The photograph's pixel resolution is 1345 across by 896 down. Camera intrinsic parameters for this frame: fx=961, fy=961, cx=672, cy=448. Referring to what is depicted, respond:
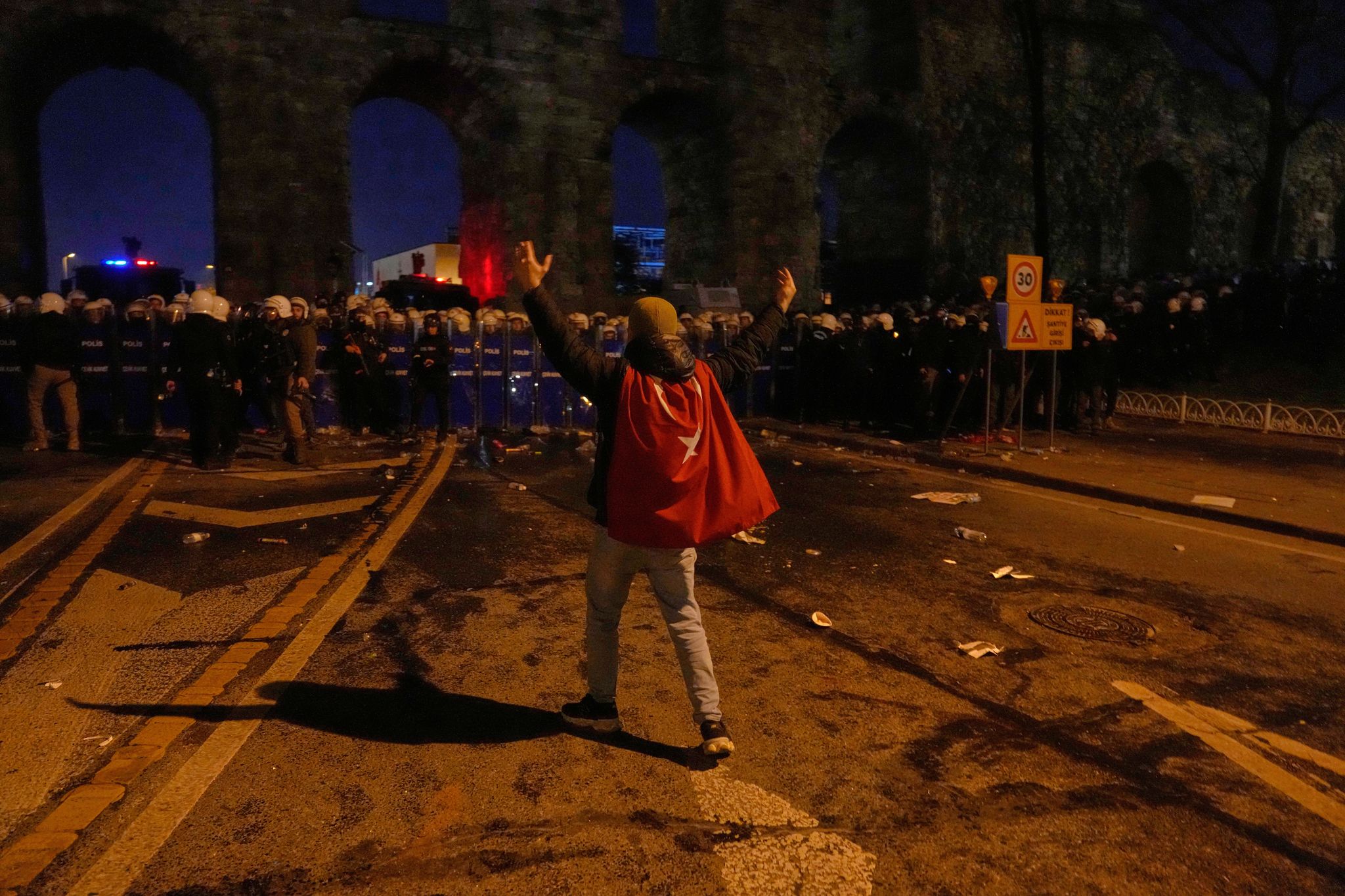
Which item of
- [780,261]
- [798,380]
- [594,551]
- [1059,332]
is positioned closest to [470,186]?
[780,261]

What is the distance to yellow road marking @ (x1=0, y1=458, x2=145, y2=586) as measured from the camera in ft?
22.9

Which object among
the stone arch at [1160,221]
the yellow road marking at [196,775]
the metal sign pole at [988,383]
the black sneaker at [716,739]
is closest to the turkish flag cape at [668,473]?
the black sneaker at [716,739]

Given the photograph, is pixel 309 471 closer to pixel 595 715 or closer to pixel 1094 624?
pixel 595 715

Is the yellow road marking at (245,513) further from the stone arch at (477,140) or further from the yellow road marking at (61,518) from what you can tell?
the stone arch at (477,140)

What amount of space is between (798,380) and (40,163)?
1721cm

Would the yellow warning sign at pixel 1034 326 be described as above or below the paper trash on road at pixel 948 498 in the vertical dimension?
above

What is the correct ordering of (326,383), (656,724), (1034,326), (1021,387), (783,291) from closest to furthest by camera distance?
(656,724), (783,291), (1034,326), (1021,387), (326,383)

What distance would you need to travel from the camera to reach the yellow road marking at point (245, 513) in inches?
328

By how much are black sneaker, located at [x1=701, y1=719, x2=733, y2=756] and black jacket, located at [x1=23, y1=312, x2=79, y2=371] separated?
11.4 metres

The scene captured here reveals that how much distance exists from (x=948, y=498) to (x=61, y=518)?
8405mm

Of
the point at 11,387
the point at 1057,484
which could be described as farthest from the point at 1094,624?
the point at 11,387

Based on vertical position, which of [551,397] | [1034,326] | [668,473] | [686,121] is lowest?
[551,397]

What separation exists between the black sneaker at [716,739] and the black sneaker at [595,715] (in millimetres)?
415

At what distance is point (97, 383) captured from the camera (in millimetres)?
13883
